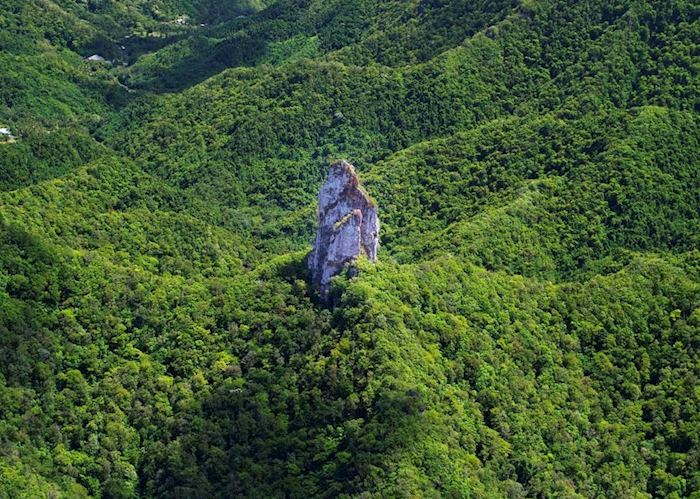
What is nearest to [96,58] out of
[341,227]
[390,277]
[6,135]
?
[6,135]

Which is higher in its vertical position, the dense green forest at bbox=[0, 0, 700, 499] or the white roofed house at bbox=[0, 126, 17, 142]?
the white roofed house at bbox=[0, 126, 17, 142]

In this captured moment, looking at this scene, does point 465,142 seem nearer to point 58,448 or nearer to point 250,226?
point 250,226

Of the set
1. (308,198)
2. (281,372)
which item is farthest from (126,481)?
(308,198)

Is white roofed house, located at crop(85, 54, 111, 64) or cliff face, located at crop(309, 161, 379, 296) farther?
white roofed house, located at crop(85, 54, 111, 64)

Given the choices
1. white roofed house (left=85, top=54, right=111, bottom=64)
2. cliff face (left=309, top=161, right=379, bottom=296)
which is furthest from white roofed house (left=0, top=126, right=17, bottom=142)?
cliff face (left=309, top=161, right=379, bottom=296)

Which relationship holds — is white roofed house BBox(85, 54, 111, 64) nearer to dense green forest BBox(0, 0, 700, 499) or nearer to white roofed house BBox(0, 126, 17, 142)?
dense green forest BBox(0, 0, 700, 499)

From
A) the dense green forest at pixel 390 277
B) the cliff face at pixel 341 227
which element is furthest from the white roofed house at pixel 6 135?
the cliff face at pixel 341 227

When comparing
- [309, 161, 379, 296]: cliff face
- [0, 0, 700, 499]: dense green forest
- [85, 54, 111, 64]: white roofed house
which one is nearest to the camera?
[0, 0, 700, 499]: dense green forest
